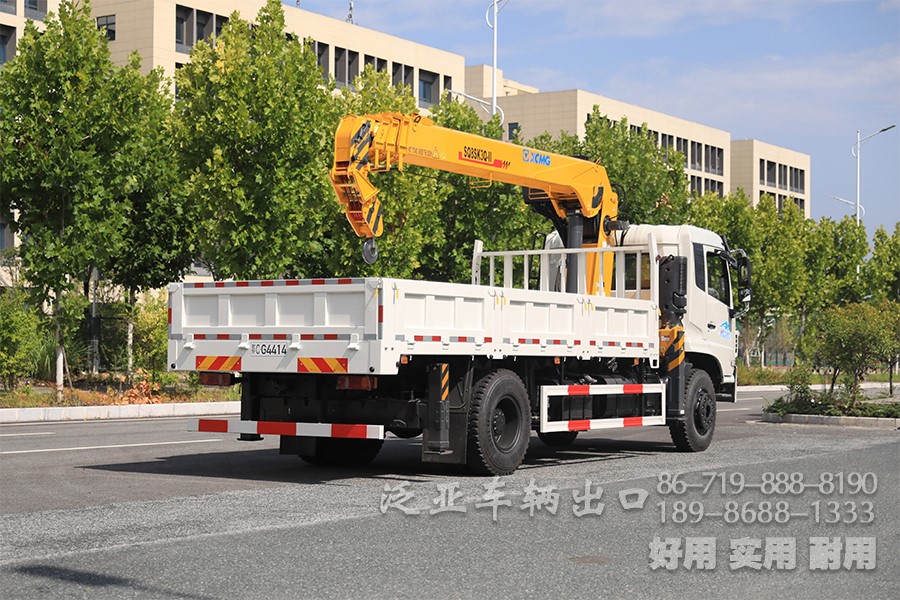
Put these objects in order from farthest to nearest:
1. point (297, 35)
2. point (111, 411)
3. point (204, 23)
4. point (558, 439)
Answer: point (204, 23), point (297, 35), point (111, 411), point (558, 439)

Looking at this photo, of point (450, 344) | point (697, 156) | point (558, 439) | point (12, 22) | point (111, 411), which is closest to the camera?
point (450, 344)

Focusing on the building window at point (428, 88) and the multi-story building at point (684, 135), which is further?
the multi-story building at point (684, 135)

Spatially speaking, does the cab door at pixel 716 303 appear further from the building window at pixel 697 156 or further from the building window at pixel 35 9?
the building window at pixel 697 156

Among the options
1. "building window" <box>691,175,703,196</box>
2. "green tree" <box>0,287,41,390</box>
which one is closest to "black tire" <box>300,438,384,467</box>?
"green tree" <box>0,287,41,390</box>

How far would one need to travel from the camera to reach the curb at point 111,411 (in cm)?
2342

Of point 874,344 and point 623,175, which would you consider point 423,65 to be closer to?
point 623,175

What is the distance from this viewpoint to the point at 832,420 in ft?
78.1

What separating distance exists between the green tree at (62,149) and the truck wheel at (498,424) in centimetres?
1550

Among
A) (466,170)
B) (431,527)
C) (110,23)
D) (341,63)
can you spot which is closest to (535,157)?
(466,170)

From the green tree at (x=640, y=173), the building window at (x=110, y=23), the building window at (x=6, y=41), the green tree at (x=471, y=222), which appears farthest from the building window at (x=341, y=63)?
the green tree at (x=471, y=222)

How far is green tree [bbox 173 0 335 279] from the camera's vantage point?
2922 cm

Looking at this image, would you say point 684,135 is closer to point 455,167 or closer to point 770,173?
point 770,173

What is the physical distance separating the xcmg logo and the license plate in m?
5.83

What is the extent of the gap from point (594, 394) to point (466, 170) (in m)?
3.53
